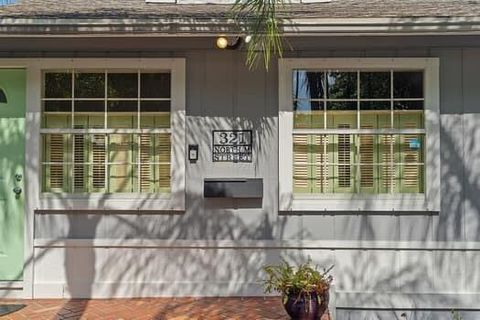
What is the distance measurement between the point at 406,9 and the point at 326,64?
99cm

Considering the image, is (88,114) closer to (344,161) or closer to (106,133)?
(106,133)

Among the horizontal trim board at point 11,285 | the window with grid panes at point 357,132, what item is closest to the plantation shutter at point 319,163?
the window with grid panes at point 357,132

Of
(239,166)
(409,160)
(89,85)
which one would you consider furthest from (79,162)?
(409,160)

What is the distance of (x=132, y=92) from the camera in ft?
15.9

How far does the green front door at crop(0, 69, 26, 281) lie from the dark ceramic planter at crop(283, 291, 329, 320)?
301cm

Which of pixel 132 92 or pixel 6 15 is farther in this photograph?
pixel 132 92

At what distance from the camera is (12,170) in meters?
4.75

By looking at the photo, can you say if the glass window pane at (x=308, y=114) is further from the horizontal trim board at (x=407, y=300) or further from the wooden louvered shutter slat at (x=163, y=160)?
the horizontal trim board at (x=407, y=300)

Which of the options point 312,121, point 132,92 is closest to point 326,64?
point 312,121

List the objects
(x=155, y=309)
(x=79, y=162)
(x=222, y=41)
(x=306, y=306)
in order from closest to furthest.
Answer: (x=306, y=306) < (x=155, y=309) < (x=222, y=41) < (x=79, y=162)

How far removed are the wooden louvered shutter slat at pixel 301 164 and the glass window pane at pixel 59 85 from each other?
252cm

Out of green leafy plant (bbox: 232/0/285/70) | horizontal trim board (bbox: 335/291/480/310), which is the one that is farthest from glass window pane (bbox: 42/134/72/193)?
horizontal trim board (bbox: 335/291/480/310)

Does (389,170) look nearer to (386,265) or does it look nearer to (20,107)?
(386,265)

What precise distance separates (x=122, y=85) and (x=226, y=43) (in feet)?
4.07
